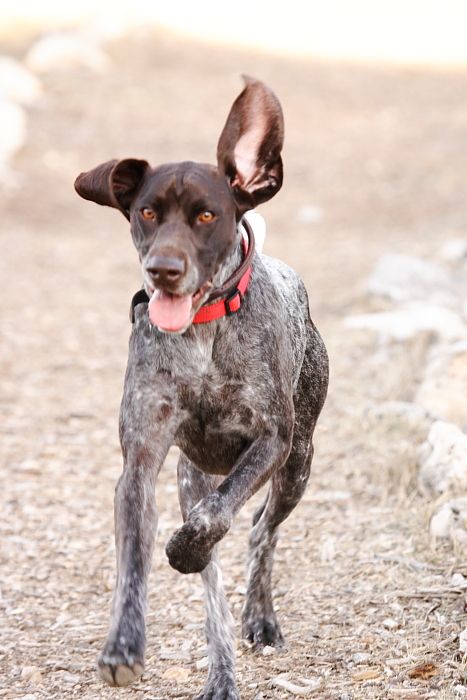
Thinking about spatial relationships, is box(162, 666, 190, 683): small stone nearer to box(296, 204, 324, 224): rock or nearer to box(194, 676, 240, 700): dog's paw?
box(194, 676, 240, 700): dog's paw

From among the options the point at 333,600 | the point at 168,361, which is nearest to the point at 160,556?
the point at 333,600

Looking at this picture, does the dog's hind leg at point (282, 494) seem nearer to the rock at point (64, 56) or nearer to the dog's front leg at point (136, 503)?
the dog's front leg at point (136, 503)

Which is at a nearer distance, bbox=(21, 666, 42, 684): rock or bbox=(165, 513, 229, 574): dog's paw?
bbox=(165, 513, 229, 574): dog's paw

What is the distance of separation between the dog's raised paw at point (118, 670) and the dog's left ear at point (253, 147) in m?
1.66

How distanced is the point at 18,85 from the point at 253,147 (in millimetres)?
18111

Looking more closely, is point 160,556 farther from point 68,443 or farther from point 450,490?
point 68,443

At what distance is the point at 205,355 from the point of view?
422cm

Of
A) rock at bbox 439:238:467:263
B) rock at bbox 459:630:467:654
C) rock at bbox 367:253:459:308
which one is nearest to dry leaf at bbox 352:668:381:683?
rock at bbox 459:630:467:654

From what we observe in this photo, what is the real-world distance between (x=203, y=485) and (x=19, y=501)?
263cm

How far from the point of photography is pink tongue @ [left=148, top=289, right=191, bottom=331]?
3.90 m

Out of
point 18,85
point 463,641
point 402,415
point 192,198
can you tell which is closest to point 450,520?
point 463,641

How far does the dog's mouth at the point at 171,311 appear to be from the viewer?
3.90m

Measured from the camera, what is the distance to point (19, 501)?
23.4 ft

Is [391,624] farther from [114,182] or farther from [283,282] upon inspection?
[114,182]
